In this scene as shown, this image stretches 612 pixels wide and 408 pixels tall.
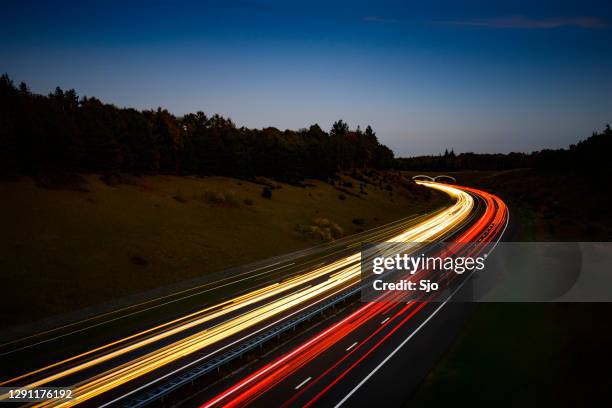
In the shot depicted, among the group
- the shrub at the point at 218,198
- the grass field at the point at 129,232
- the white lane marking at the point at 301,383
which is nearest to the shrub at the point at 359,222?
the grass field at the point at 129,232

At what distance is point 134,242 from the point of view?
38.0 m

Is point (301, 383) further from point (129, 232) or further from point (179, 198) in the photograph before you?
point (179, 198)

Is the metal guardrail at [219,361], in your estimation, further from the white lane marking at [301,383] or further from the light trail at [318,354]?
the white lane marking at [301,383]

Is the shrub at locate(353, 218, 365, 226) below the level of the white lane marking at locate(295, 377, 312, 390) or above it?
above

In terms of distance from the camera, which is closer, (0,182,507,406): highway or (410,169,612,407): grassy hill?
(410,169,612,407): grassy hill

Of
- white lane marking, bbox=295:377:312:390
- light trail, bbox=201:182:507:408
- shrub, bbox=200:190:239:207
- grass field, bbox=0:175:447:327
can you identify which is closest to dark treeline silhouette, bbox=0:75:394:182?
grass field, bbox=0:175:447:327

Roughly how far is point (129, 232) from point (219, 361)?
27522mm

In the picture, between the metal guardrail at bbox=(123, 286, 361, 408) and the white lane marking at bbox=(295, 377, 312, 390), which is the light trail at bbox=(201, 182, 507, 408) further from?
the metal guardrail at bbox=(123, 286, 361, 408)

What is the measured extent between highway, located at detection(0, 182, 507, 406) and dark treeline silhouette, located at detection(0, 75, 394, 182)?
3367cm

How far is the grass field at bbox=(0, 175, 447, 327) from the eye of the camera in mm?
28531

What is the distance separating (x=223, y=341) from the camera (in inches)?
793

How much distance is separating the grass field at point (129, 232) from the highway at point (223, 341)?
16.0ft

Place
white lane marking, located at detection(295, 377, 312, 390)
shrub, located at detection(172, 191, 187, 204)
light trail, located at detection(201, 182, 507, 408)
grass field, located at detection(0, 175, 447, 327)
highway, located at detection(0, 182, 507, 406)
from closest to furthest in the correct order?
light trail, located at detection(201, 182, 507, 408) < white lane marking, located at detection(295, 377, 312, 390) < highway, located at detection(0, 182, 507, 406) < grass field, located at detection(0, 175, 447, 327) < shrub, located at detection(172, 191, 187, 204)

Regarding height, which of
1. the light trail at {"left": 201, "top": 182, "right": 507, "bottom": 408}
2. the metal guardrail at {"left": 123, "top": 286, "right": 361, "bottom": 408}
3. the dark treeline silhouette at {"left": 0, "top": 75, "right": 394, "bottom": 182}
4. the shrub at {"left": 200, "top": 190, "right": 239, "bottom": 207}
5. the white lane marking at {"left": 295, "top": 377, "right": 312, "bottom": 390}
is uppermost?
the dark treeline silhouette at {"left": 0, "top": 75, "right": 394, "bottom": 182}
